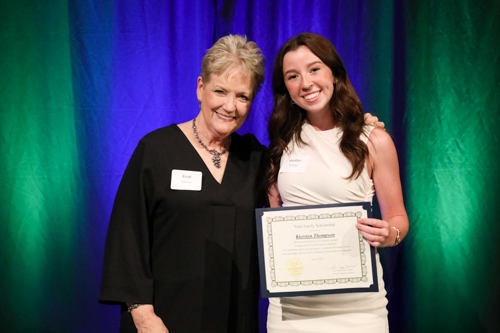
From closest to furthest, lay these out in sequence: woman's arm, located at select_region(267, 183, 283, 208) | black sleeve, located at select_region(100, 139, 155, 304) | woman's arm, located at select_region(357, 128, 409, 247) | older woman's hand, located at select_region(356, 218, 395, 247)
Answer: older woman's hand, located at select_region(356, 218, 395, 247) → black sleeve, located at select_region(100, 139, 155, 304) → woman's arm, located at select_region(357, 128, 409, 247) → woman's arm, located at select_region(267, 183, 283, 208)

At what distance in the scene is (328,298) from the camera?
5.24 feet

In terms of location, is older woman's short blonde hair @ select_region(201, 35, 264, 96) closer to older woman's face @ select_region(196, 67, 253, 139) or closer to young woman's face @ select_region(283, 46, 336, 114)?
older woman's face @ select_region(196, 67, 253, 139)

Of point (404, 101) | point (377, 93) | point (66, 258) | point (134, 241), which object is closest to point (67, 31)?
point (66, 258)

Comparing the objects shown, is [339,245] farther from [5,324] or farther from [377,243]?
[5,324]

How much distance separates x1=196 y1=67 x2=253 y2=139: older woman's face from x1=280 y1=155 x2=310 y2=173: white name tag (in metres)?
0.27

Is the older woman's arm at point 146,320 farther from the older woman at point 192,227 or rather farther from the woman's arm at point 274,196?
the woman's arm at point 274,196

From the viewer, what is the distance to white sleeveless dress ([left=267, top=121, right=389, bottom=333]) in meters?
1.58

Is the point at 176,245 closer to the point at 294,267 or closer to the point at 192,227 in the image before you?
the point at 192,227

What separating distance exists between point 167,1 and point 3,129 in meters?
1.23

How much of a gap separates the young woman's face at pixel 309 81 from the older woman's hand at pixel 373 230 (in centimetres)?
52

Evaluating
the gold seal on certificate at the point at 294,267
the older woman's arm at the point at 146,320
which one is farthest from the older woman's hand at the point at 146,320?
the gold seal on certificate at the point at 294,267

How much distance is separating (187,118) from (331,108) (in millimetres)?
1054

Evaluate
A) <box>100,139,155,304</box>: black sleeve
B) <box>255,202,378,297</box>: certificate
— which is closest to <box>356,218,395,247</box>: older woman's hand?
<box>255,202,378,297</box>: certificate

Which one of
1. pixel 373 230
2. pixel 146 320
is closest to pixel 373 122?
pixel 373 230
